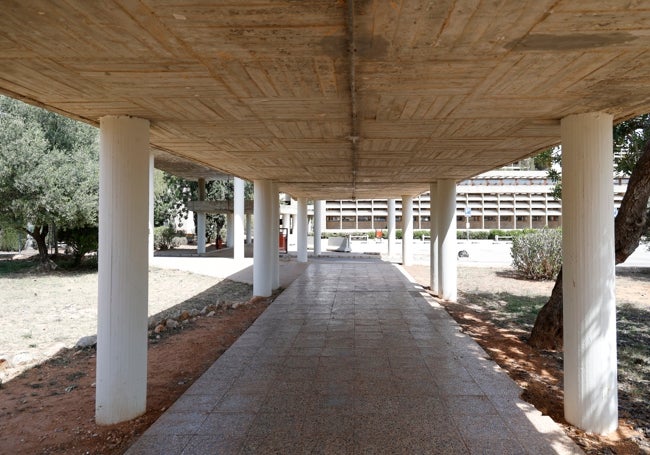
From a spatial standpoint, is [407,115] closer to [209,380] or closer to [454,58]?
[454,58]

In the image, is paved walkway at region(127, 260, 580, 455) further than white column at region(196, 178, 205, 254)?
No

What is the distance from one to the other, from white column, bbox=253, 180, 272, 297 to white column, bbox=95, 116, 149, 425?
21.9 feet

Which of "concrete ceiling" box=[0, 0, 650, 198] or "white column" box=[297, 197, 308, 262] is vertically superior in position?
"concrete ceiling" box=[0, 0, 650, 198]

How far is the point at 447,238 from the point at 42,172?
517 inches

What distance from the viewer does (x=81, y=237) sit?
58.4 ft

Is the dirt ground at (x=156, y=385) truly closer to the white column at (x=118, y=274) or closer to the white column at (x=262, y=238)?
the white column at (x=118, y=274)

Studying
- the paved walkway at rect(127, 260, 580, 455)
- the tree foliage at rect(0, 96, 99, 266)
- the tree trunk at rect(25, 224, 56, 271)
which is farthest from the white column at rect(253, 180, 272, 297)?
the tree trunk at rect(25, 224, 56, 271)

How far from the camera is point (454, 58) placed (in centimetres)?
297

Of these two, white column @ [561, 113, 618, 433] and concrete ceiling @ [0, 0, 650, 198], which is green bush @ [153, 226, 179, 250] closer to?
concrete ceiling @ [0, 0, 650, 198]

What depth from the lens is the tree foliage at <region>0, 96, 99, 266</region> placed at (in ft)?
48.2

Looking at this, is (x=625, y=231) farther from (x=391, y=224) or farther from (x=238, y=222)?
(x=391, y=224)

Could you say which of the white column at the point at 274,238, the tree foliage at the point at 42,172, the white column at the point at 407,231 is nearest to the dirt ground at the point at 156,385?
the white column at the point at 274,238

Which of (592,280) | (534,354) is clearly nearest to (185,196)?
(534,354)

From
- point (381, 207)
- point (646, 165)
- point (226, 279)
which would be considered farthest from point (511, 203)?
point (646, 165)
